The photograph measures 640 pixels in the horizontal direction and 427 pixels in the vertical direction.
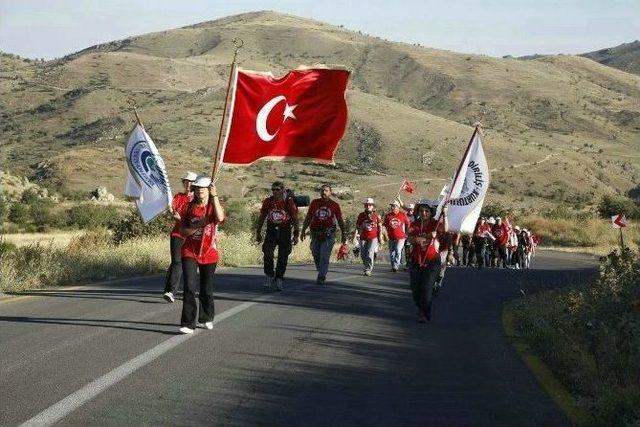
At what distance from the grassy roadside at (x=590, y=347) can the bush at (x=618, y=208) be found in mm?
57756

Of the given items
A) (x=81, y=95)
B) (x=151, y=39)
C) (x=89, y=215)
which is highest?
(x=151, y=39)

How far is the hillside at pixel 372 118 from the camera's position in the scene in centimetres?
8294

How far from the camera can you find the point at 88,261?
70.6 feet

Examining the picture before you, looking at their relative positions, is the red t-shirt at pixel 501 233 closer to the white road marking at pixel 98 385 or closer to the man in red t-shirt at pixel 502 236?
the man in red t-shirt at pixel 502 236

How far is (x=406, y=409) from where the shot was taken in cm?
815

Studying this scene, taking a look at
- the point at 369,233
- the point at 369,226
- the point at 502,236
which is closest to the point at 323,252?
the point at 369,233

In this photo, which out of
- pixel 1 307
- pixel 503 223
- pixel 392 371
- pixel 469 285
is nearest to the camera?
pixel 392 371

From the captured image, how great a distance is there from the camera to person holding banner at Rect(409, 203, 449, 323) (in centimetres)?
1439

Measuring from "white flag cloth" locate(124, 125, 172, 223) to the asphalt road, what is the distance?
4.21 ft

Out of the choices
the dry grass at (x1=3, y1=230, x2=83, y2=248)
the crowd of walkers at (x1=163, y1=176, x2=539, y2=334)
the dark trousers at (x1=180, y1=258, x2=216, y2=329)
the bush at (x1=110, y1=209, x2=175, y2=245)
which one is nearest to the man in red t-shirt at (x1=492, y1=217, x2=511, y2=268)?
the crowd of walkers at (x1=163, y1=176, x2=539, y2=334)

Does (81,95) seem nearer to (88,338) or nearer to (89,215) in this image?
(89,215)

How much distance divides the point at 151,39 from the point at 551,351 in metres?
173

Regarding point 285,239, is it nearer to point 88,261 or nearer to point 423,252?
point 423,252

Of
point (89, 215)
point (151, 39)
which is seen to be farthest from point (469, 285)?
point (151, 39)
